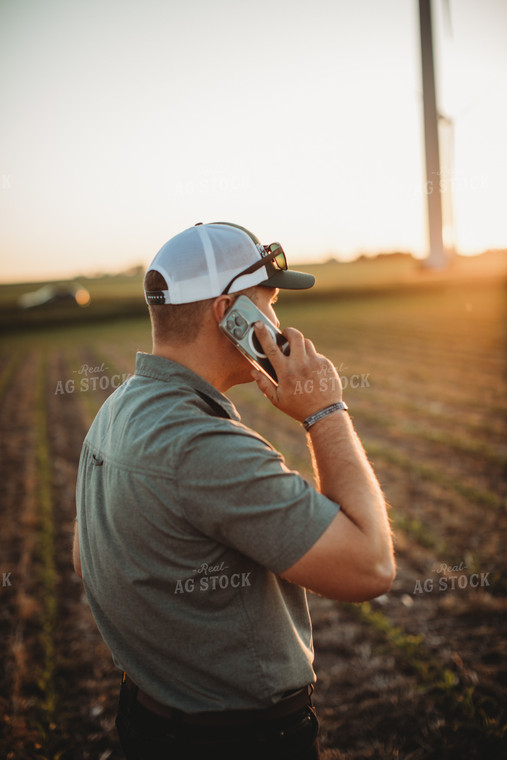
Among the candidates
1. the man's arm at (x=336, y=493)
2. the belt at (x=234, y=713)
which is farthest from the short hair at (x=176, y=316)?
the belt at (x=234, y=713)

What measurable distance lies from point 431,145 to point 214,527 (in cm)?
2537

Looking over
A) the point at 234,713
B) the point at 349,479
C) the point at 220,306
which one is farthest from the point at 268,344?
the point at 234,713

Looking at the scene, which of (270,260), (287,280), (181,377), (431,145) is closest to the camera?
(181,377)

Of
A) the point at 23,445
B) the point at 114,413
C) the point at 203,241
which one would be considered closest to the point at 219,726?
the point at 114,413

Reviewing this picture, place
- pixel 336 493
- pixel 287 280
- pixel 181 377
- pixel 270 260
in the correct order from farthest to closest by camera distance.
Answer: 1. pixel 287 280
2. pixel 270 260
3. pixel 181 377
4. pixel 336 493

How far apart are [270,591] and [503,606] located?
3.65 meters

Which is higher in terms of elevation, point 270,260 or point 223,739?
point 270,260

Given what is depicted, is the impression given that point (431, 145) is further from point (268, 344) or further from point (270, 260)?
point (268, 344)

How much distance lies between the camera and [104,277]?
98.2 metres

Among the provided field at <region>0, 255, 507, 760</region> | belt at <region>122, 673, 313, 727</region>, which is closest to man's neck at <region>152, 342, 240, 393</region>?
belt at <region>122, 673, 313, 727</region>

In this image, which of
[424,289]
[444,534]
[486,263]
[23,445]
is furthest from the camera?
[486,263]

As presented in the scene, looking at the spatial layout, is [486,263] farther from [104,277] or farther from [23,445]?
[104,277]

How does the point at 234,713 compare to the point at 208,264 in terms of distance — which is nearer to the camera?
the point at 234,713

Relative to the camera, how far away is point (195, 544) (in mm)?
1444
